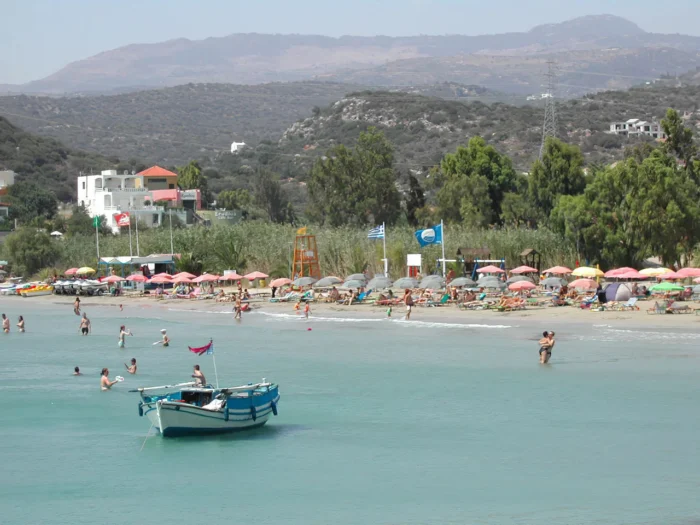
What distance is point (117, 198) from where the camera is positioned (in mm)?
92375

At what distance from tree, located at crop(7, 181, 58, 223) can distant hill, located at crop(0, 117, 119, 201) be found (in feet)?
88.8

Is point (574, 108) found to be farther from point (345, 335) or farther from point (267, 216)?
point (345, 335)

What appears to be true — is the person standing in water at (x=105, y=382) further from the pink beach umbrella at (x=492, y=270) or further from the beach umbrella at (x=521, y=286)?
the pink beach umbrella at (x=492, y=270)

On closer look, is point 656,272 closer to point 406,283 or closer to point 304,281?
point 406,283

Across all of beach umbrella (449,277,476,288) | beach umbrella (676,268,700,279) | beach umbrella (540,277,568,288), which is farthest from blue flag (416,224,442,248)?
beach umbrella (676,268,700,279)

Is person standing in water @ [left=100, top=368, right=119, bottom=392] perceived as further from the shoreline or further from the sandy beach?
the sandy beach

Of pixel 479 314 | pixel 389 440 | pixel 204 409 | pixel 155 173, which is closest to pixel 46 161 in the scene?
pixel 155 173

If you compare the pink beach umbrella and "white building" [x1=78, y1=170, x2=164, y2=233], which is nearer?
the pink beach umbrella

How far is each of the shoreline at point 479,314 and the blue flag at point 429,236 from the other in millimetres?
4996

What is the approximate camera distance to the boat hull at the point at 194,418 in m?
22.6

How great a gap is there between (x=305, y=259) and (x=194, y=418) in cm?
3471

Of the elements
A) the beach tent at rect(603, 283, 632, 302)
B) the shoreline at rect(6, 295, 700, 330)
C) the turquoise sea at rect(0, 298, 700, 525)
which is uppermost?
the beach tent at rect(603, 283, 632, 302)

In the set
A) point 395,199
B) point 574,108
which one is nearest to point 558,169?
point 395,199

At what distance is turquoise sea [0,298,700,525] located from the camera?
18.6 m
